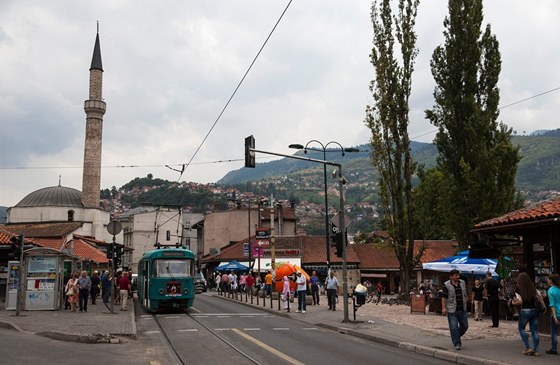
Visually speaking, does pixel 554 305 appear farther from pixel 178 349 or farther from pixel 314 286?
pixel 314 286

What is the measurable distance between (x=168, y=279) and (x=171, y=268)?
1.79ft

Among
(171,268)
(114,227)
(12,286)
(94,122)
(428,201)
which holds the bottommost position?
(12,286)

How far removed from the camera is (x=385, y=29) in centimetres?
3050

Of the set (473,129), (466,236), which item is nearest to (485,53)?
(473,129)

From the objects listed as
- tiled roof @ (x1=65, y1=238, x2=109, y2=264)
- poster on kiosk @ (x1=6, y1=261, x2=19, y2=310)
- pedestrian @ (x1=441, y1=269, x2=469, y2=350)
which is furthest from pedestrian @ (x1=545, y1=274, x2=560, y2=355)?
tiled roof @ (x1=65, y1=238, x2=109, y2=264)

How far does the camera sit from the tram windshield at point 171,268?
22.4m

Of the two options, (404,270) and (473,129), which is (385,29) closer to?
(473,129)

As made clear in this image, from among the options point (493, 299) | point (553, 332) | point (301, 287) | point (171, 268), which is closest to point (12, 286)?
point (171, 268)

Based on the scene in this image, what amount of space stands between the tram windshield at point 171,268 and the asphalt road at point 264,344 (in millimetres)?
2748

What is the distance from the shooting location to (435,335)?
49.7ft

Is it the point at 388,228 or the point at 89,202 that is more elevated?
the point at 89,202

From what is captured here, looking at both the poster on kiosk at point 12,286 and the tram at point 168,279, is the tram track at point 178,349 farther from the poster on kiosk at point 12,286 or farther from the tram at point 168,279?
the poster on kiosk at point 12,286

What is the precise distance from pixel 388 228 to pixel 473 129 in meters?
6.86

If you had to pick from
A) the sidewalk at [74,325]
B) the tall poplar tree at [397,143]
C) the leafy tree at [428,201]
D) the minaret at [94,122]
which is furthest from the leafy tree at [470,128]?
the minaret at [94,122]
